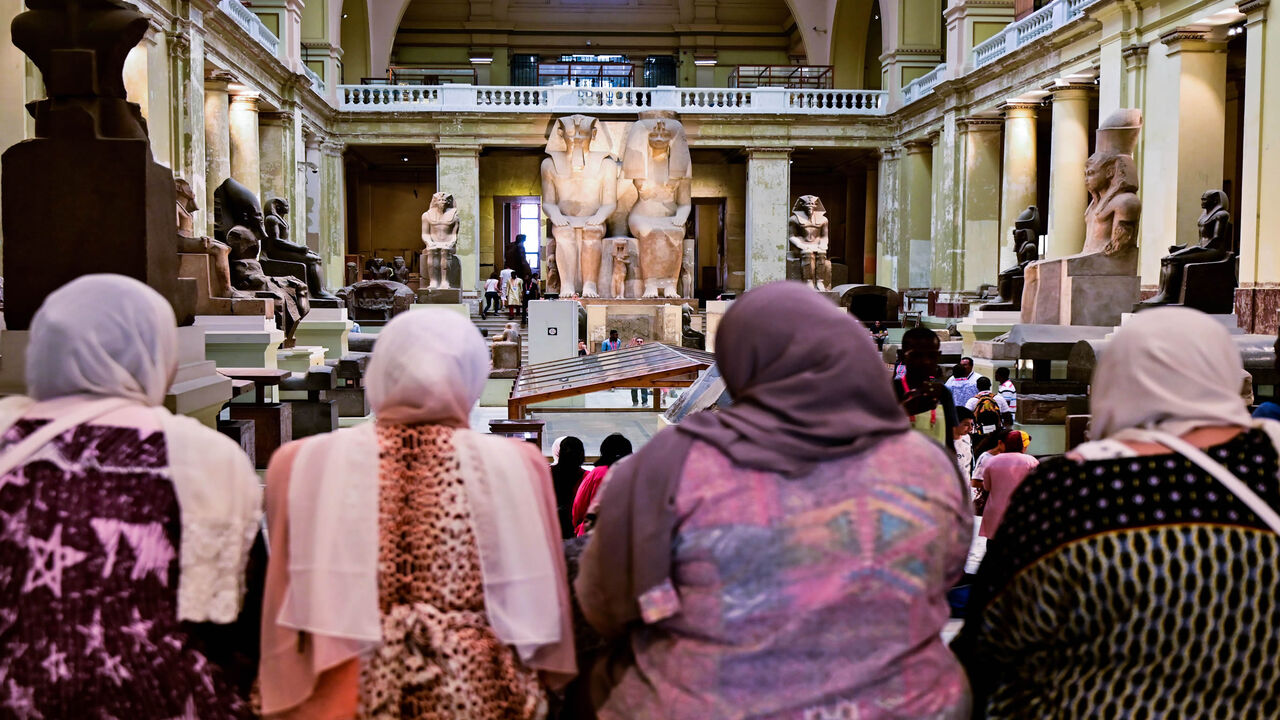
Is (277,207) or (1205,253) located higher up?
(277,207)

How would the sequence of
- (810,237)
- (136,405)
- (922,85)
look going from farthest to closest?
(922,85), (810,237), (136,405)

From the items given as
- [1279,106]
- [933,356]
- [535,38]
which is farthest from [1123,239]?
[535,38]

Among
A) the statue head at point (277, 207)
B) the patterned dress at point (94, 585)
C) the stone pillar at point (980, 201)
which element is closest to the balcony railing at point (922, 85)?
the stone pillar at point (980, 201)

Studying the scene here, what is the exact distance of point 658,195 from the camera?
1517cm

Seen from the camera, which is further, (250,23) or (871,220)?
(871,220)

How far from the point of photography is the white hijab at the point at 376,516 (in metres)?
2.04

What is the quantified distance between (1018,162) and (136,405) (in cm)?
2144

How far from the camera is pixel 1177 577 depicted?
192cm

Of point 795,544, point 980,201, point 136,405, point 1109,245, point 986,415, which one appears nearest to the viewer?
point 795,544

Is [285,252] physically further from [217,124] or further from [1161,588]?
[1161,588]

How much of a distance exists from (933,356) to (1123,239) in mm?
8800

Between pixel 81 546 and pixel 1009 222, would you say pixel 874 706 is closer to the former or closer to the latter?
pixel 81 546

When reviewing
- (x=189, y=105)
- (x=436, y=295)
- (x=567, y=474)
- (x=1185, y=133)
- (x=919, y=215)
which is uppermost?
(x=189, y=105)

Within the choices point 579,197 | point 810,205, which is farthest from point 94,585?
point 810,205
